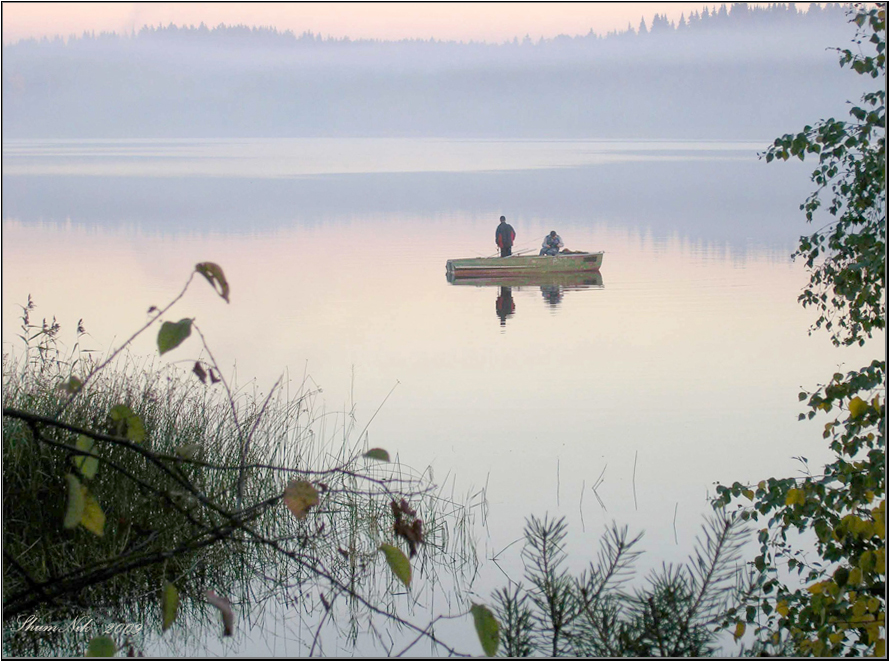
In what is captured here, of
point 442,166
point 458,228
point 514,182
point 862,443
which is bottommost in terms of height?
point 862,443

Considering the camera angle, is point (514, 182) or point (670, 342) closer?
point (670, 342)

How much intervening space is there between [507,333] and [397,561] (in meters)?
11.8

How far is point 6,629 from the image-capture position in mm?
3521

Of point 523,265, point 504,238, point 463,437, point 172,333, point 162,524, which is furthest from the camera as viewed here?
point 504,238

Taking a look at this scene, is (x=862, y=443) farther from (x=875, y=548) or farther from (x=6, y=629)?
(x=6, y=629)

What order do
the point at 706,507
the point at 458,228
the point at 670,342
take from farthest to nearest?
the point at 458,228
the point at 670,342
the point at 706,507

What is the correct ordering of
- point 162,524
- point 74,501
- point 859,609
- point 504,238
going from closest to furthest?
point 74,501, point 859,609, point 162,524, point 504,238

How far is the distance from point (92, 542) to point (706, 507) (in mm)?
3321

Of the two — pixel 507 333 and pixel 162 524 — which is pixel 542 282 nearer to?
pixel 507 333

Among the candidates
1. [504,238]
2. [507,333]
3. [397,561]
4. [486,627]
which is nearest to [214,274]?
[397,561]

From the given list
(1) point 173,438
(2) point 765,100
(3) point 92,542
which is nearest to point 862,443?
(3) point 92,542

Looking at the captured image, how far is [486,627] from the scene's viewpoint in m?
1.65

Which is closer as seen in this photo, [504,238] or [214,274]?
[214,274]

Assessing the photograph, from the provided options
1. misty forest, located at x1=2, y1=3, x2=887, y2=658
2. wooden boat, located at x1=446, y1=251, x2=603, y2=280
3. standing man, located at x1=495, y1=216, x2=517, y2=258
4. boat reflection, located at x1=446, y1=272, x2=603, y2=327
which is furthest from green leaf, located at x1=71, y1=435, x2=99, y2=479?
standing man, located at x1=495, y1=216, x2=517, y2=258
